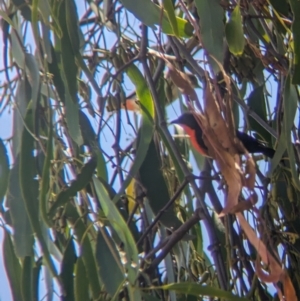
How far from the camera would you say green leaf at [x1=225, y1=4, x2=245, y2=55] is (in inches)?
42.3

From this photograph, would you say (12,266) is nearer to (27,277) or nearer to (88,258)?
(27,277)

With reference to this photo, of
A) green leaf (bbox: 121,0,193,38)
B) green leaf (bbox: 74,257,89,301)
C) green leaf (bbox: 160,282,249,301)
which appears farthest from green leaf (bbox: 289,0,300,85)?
green leaf (bbox: 74,257,89,301)

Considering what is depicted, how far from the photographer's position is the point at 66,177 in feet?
4.39

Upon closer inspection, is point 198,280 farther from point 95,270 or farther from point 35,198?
point 35,198

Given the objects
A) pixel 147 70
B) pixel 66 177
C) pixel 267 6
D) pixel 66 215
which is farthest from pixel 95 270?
pixel 267 6

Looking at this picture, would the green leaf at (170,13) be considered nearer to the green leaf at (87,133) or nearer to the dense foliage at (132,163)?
the dense foliage at (132,163)

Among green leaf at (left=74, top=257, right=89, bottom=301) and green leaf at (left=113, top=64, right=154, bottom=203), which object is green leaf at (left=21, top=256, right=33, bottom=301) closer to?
green leaf at (left=74, top=257, right=89, bottom=301)

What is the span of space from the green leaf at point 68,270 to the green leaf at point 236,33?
413 millimetres

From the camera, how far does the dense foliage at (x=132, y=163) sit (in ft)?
3.52

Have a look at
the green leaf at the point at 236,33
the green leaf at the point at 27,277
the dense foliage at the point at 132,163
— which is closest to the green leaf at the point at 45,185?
the dense foliage at the point at 132,163

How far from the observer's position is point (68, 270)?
117 cm

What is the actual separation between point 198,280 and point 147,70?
42cm

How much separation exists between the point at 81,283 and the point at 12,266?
18 cm

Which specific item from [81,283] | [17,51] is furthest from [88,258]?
[17,51]
